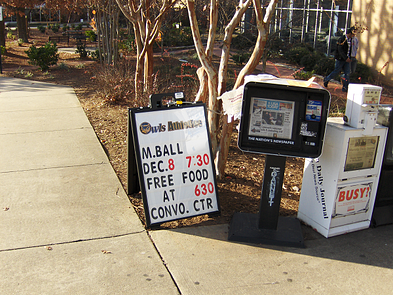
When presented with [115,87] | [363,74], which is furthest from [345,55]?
[115,87]

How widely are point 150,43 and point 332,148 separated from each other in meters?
5.60

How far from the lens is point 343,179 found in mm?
3691

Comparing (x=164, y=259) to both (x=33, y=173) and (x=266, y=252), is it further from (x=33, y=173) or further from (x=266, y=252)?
(x=33, y=173)

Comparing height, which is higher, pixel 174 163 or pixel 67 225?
pixel 174 163

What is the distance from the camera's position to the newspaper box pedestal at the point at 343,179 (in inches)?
143

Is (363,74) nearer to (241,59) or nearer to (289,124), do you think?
(241,59)

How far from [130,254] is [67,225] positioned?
0.84 meters

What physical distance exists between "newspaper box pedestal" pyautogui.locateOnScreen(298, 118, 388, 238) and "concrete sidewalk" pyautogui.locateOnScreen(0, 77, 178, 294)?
1.65m

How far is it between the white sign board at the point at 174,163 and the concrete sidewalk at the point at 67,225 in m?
0.39

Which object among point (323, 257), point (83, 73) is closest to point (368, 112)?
point (323, 257)

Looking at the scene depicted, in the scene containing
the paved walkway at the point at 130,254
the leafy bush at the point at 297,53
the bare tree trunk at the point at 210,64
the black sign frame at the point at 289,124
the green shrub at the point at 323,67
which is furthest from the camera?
the leafy bush at the point at 297,53

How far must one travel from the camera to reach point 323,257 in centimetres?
349

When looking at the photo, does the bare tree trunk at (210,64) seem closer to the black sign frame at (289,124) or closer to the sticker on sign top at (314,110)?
the black sign frame at (289,124)

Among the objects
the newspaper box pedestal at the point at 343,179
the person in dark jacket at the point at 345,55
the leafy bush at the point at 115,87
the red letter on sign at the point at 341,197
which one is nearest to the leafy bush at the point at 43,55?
the leafy bush at the point at 115,87
